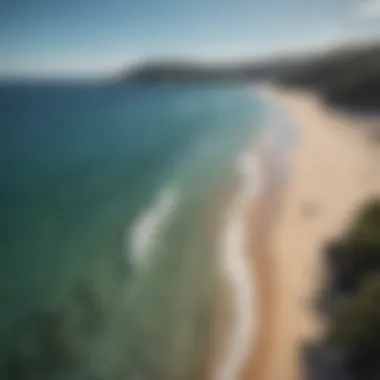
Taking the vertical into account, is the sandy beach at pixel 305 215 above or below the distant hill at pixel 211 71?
below

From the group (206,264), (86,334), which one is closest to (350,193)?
(206,264)

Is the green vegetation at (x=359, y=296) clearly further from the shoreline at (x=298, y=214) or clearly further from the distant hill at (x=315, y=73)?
the distant hill at (x=315, y=73)

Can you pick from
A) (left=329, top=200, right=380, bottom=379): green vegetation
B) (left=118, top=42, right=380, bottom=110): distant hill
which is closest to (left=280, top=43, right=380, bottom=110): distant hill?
(left=118, top=42, right=380, bottom=110): distant hill

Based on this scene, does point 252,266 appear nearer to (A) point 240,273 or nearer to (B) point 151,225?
(A) point 240,273

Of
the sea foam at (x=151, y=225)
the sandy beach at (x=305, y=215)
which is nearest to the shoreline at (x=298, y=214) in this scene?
the sandy beach at (x=305, y=215)

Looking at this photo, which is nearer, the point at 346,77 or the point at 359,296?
the point at 359,296

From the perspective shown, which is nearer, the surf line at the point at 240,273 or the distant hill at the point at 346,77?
A: the surf line at the point at 240,273

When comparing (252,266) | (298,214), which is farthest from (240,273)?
(298,214)
